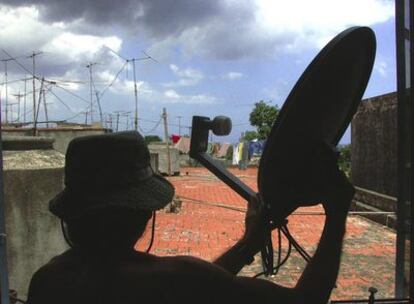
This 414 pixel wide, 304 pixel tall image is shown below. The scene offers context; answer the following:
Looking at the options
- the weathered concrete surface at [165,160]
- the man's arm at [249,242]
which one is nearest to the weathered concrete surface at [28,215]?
the man's arm at [249,242]

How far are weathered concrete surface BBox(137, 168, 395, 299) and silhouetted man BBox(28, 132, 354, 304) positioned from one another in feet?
12.7

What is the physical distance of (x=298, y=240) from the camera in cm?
777

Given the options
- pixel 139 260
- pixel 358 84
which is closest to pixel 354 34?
pixel 358 84

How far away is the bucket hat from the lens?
1.16 meters

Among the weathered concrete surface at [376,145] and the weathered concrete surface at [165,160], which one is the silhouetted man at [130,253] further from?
the weathered concrete surface at [165,160]

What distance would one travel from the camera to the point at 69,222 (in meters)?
1.20

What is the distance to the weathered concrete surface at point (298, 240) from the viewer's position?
18.6ft

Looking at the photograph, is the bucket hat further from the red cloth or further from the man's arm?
the red cloth

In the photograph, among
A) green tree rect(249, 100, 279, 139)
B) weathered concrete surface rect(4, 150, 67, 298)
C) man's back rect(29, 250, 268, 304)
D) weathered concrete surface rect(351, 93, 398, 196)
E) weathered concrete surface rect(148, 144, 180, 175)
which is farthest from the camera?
green tree rect(249, 100, 279, 139)

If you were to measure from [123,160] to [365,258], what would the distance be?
6.17 m

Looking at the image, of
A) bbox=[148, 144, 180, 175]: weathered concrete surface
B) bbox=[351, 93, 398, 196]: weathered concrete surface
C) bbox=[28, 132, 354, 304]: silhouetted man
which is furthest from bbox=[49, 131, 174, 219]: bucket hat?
bbox=[148, 144, 180, 175]: weathered concrete surface

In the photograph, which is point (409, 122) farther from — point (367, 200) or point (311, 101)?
point (367, 200)

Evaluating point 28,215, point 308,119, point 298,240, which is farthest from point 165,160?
point 308,119

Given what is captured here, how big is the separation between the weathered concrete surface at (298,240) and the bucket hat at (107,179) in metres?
3.88
